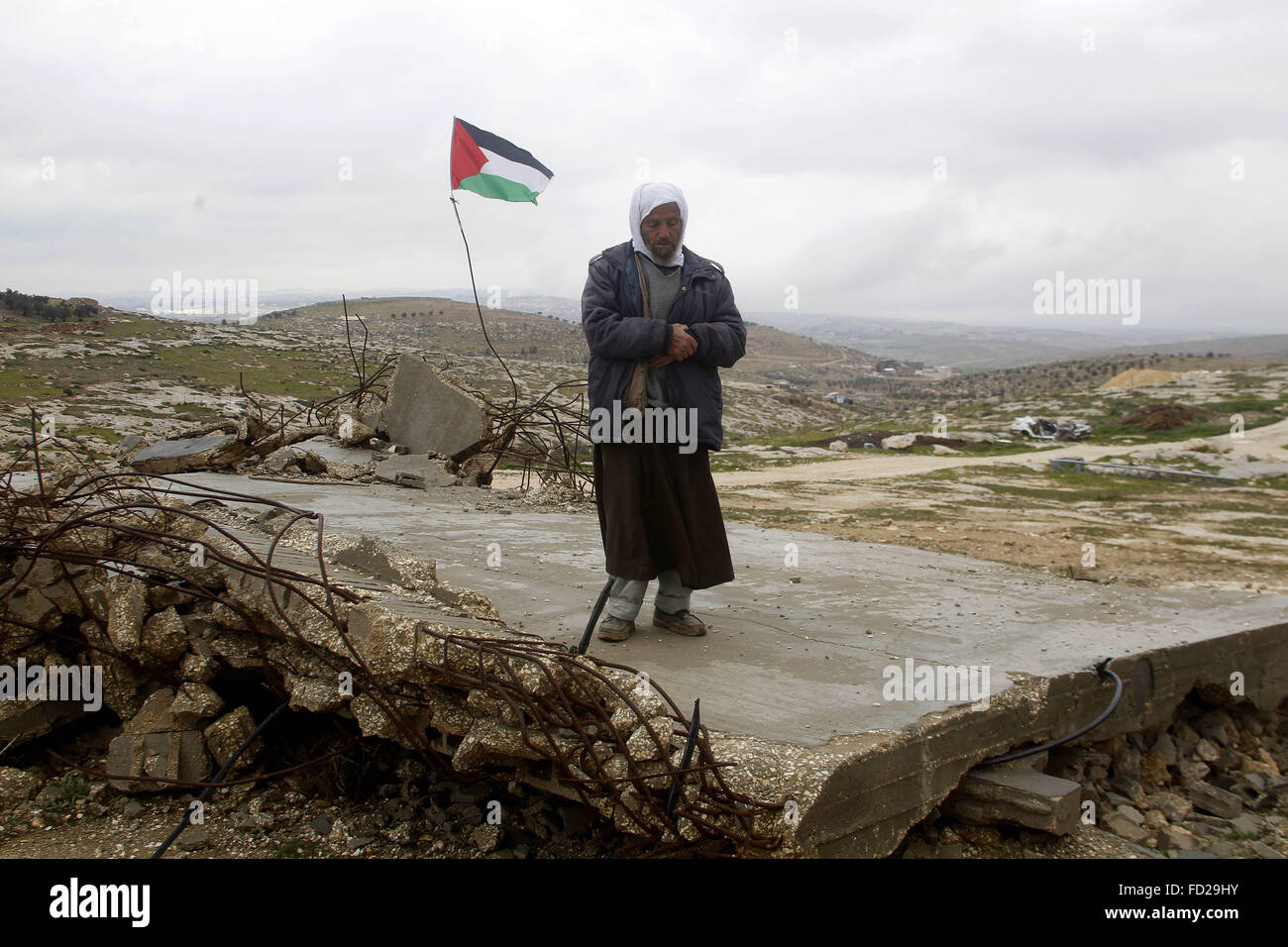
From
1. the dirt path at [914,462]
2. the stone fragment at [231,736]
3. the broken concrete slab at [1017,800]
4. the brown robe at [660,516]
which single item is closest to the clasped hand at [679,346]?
the brown robe at [660,516]

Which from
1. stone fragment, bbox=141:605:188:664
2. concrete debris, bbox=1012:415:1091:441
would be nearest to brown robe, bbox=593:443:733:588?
stone fragment, bbox=141:605:188:664

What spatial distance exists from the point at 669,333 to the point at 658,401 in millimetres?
321

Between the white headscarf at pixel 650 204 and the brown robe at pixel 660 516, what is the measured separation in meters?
0.90

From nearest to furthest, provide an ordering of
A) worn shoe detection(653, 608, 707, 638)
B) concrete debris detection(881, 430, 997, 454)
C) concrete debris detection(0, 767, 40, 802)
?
concrete debris detection(0, 767, 40, 802) < worn shoe detection(653, 608, 707, 638) < concrete debris detection(881, 430, 997, 454)

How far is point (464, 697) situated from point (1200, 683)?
3.68 meters

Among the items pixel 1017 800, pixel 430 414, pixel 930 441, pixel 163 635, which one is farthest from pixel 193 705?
pixel 930 441

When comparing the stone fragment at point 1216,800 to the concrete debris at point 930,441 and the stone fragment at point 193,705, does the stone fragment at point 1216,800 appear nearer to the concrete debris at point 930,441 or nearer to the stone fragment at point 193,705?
the stone fragment at point 193,705

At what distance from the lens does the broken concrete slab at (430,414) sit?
8.81 metres

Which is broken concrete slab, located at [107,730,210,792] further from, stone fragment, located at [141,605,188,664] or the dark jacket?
the dark jacket

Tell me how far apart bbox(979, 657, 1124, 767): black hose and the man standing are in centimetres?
129

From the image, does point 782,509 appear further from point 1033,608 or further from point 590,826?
point 590,826

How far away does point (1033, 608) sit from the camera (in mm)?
4820

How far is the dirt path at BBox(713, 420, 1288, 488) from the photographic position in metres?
19.7
